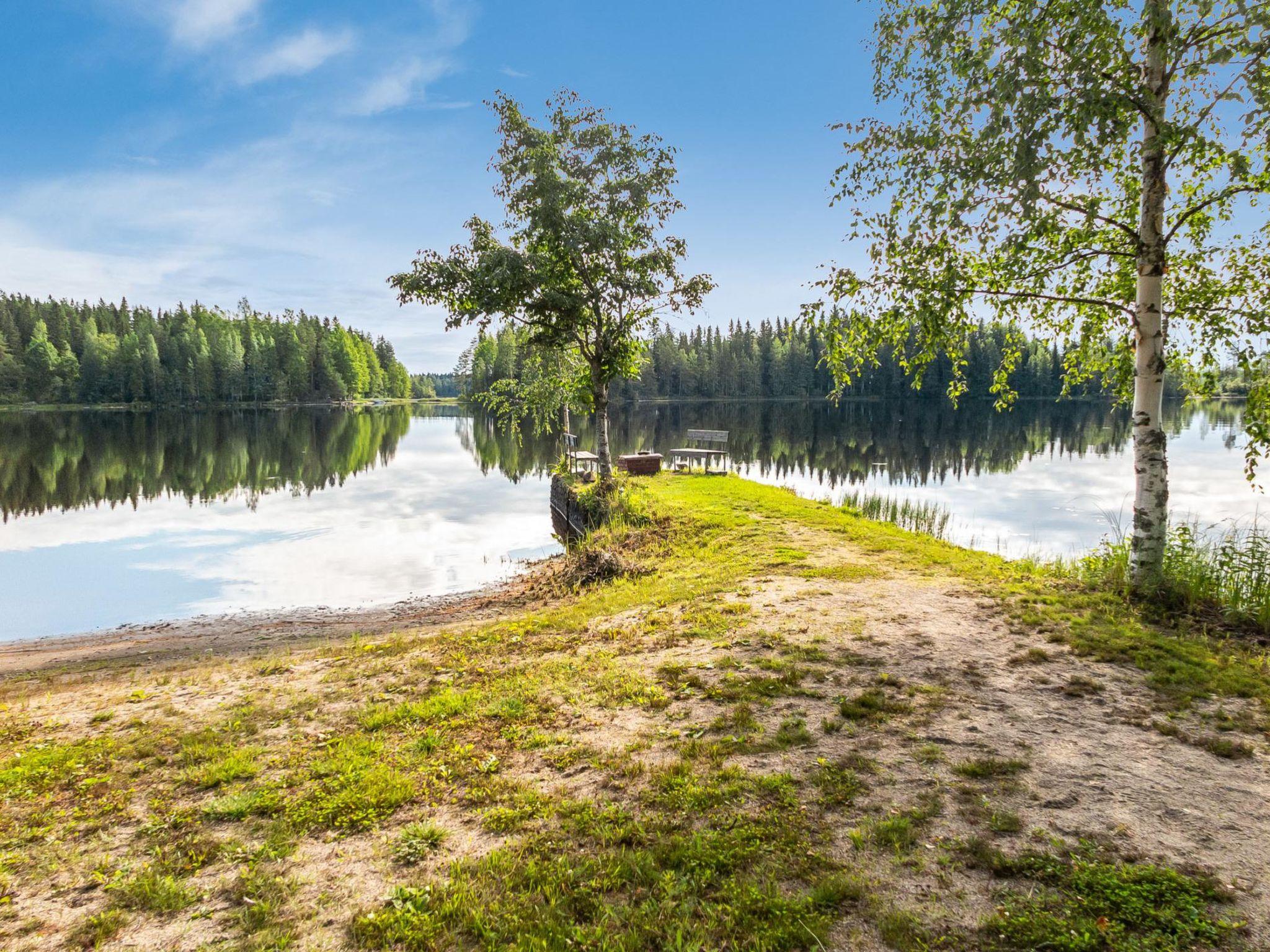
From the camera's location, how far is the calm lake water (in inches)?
600

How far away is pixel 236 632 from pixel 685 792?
1081cm

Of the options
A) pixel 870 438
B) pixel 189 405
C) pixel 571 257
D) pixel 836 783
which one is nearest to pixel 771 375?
pixel 870 438

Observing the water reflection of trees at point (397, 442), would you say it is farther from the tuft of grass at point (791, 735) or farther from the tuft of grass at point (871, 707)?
the tuft of grass at point (791, 735)

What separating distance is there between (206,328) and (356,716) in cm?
13895

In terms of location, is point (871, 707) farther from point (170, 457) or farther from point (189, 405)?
point (189, 405)

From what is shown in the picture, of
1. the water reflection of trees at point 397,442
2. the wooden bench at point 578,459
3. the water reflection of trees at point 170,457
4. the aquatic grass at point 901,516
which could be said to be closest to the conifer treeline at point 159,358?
the water reflection of trees at point 397,442

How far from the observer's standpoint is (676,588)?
10.1m

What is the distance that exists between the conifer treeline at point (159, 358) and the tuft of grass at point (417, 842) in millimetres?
114065

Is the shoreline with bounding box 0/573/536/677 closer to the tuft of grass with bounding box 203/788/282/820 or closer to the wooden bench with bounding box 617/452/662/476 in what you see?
the tuft of grass with bounding box 203/788/282/820

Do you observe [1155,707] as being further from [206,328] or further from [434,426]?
[206,328]

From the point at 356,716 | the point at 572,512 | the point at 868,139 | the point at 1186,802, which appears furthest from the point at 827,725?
the point at 572,512

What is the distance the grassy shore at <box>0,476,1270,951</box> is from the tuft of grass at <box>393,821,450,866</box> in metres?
0.02

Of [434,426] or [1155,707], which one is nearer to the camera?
[1155,707]

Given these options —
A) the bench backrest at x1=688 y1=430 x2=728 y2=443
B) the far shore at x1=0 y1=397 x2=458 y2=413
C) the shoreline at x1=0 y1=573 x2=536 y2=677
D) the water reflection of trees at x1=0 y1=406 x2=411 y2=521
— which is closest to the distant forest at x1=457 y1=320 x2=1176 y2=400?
the far shore at x1=0 y1=397 x2=458 y2=413
